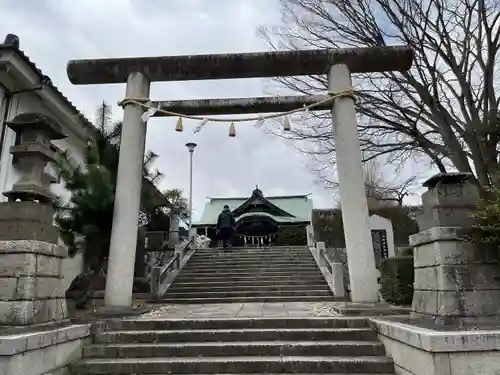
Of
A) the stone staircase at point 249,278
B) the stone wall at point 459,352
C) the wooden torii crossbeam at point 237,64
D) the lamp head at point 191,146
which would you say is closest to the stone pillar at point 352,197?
the wooden torii crossbeam at point 237,64

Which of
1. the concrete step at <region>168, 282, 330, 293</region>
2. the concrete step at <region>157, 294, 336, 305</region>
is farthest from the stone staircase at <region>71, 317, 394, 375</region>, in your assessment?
the concrete step at <region>168, 282, 330, 293</region>

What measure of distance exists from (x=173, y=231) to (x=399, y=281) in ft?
36.4

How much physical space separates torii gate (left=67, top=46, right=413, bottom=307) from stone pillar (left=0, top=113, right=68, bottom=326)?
6.38 feet

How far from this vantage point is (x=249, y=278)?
12742mm

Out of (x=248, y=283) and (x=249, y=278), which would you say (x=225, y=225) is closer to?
(x=249, y=278)

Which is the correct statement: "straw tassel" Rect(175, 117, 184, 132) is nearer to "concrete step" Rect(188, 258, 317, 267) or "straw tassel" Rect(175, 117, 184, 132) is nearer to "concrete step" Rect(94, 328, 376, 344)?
"concrete step" Rect(94, 328, 376, 344)

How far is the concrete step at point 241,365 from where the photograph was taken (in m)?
4.62

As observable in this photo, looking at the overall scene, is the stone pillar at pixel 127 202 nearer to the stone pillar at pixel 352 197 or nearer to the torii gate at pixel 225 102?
the torii gate at pixel 225 102

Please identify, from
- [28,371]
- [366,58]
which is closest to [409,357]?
[28,371]

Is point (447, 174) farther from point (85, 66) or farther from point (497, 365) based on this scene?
point (85, 66)

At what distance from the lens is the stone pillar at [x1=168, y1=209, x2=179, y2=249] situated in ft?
56.3

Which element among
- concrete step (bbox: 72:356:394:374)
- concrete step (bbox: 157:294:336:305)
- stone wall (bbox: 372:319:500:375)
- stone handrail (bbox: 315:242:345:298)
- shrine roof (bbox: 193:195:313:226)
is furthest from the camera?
shrine roof (bbox: 193:195:313:226)

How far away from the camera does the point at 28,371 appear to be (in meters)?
3.89

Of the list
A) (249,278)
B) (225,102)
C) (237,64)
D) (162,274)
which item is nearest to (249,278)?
(249,278)
